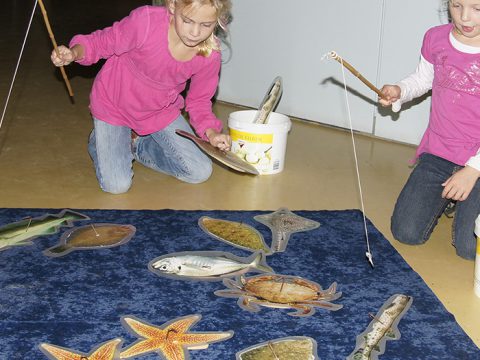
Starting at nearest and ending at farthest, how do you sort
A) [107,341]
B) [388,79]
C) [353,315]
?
[107,341] < [353,315] < [388,79]

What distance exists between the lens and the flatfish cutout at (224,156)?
78.8 inches

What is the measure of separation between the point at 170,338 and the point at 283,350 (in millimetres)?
203

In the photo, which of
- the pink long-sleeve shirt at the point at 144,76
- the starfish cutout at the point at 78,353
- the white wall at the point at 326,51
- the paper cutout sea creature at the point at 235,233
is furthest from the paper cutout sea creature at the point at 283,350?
the white wall at the point at 326,51

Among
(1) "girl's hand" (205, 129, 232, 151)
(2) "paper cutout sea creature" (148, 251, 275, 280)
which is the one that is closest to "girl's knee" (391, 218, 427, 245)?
(2) "paper cutout sea creature" (148, 251, 275, 280)

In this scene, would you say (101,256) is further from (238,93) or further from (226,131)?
(238,93)

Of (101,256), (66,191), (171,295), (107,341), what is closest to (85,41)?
(66,191)

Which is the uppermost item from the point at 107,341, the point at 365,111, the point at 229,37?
the point at 229,37

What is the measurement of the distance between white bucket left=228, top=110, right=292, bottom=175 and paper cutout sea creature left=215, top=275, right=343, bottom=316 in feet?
2.17

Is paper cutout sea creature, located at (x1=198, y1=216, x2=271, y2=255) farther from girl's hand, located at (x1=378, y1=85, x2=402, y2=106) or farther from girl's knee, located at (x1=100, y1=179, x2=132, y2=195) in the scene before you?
girl's hand, located at (x1=378, y1=85, x2=402, y2=106)

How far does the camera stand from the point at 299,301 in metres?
1.56

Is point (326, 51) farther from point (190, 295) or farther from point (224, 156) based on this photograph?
point (190, 295)

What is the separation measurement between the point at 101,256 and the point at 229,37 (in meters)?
1.41

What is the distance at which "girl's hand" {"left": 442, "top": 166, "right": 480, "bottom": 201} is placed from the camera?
1770mm

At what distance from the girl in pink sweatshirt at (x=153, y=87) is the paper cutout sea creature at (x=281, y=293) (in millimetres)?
524
